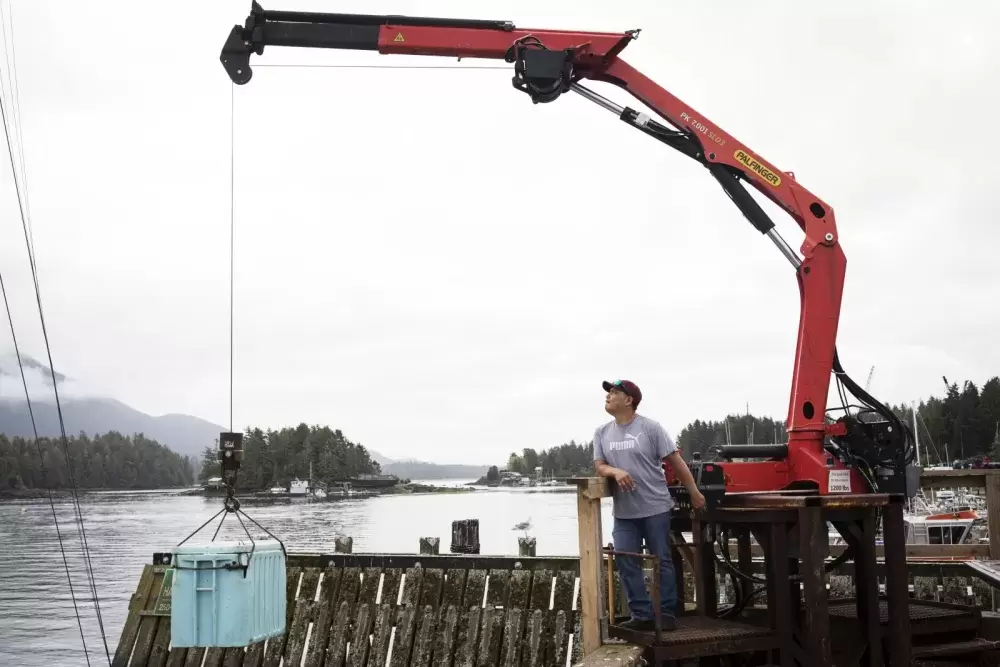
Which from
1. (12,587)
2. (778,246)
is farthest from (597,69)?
(12,587)

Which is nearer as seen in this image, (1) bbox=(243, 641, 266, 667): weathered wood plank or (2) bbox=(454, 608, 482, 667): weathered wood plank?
(2) bbox=(454, 608, 482, 667): weathered wood plank

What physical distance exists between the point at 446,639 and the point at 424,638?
10.2 inches

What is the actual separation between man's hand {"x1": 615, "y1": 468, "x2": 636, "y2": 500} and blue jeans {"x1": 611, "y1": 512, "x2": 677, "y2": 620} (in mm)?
323

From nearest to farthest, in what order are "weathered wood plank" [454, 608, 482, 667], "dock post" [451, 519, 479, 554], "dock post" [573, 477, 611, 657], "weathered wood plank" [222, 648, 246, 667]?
"dock post" [573, 477, 611, 657]
"weathered wood plank" [454, 608, 482, 667]
"weathered wood plank" [222, 648, 246, 667]
"dock post" [451, 519, 479, 554]

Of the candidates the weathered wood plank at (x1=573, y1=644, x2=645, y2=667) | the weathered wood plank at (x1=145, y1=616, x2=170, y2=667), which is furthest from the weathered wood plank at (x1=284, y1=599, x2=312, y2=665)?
the weathered wood plank at (x1=573, y1=644, x2=645, y2=667)


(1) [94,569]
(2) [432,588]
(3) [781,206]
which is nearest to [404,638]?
(2) [432,588]

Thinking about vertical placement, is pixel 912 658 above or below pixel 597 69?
below

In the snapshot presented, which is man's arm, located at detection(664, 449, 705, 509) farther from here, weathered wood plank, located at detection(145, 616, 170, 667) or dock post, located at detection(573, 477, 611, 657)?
weathered wood plank, located at detection(145, 616, 170, 667)

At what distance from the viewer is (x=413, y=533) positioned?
59.5 metres

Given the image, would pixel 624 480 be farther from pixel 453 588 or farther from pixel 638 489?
pixel 453 588

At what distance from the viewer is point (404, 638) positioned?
1034 cm

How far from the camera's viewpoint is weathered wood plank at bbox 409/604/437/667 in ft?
33.5

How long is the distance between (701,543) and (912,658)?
5.93ft

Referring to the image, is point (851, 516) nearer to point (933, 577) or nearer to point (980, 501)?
point (933, 577)
